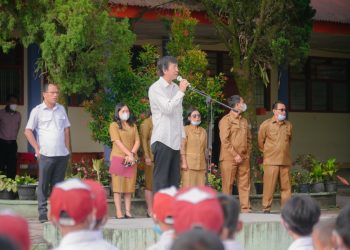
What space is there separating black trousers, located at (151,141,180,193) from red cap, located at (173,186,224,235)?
5.62 metres

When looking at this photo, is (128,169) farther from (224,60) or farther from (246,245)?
(224,60)

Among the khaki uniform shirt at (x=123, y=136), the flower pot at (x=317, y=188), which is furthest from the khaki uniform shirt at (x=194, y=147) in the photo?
the flower pot at (x=317, y=188)

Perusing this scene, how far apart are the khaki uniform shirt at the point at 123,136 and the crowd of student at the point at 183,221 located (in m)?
6.70

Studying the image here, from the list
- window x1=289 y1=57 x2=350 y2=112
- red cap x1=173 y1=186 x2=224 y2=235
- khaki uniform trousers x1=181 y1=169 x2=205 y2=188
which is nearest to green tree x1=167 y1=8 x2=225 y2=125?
khaki uniform trousers x1=181 y1=169 x2=205 y2=188

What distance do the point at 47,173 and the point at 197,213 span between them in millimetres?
7340

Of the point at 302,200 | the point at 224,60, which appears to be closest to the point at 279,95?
the point at 224,60

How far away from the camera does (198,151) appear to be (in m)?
12.7

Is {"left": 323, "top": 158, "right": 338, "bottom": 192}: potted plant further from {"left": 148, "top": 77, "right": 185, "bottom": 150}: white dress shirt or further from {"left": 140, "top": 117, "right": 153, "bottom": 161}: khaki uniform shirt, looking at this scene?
{"left": 148, "top": 77, "right": 185, "bottom": 150}: white dress shirt

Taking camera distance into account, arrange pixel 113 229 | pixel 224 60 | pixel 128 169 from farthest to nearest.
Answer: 1. pixel 224 60
2. pixel 128 169
3. pixel 113 229

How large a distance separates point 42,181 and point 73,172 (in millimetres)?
2845

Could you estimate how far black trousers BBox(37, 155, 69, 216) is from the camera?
11023mm

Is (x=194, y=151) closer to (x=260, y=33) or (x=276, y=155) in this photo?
(x=276, y=155)

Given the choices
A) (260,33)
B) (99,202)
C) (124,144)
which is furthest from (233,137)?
(99,202)

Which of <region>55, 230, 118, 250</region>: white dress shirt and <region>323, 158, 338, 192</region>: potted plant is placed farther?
<region>323, 158, 338, 192</region>: potted plant
